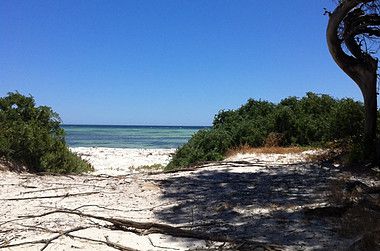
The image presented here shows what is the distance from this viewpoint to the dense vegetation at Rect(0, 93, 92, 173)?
10.8m

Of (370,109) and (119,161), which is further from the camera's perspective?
(119,161)

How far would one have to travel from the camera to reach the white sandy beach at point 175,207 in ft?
15.9

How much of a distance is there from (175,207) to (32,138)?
19.8 ft

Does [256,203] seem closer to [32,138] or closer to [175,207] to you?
[175,207]

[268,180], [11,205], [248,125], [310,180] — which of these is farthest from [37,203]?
[248,125]

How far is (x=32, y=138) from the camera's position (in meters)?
11.1

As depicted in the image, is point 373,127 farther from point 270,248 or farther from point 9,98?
point 9,98

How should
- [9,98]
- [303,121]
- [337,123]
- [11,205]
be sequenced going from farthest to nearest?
[303,121] → [9,98] → [337,123] → [11,205]

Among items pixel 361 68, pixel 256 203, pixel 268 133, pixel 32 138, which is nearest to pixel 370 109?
pixel 361 68

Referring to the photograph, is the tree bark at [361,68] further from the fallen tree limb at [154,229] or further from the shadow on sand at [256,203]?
the fallen tree limb at [154,229]

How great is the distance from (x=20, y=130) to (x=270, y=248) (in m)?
8.61

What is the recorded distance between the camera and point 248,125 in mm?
17422

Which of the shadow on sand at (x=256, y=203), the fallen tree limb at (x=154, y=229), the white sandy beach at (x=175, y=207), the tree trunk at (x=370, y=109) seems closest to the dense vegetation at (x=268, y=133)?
the tree trunk at (x=370, y=109)

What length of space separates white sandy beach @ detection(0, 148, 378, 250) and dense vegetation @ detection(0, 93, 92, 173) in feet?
4.63
